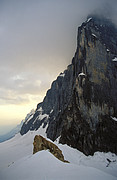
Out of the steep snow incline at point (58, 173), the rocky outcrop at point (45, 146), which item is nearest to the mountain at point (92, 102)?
the rocky outcrop at point (45, 146)

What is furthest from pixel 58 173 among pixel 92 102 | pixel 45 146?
pixel 92 102

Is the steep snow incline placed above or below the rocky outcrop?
above

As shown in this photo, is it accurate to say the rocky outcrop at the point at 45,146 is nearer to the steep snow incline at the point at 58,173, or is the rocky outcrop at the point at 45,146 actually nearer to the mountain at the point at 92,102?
the steep snow incline at the point at 58,173

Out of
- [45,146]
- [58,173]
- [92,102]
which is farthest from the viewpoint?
[92,102]

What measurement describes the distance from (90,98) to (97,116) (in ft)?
20.0

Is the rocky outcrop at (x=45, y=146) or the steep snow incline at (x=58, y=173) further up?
the steep snow incline at (x=58, y=173)

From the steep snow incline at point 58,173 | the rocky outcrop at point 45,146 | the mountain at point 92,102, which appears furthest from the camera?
the mountain at point 92,102

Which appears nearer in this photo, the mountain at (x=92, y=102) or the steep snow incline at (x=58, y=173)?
the steep snow incline at (x=58, y=173)

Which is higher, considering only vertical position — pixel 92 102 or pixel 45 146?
pixel 92 102

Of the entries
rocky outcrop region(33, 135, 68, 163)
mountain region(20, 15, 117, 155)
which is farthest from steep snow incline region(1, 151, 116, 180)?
mountain region(20, 15, 117, 155)

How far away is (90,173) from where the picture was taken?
21.0ft

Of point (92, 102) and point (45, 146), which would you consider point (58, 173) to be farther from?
point (92, 102)

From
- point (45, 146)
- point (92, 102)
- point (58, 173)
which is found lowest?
point (45, 146)

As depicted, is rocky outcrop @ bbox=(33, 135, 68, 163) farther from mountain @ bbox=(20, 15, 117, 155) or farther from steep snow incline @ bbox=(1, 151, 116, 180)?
mountain @ bbox=(20, 15, 117, 155)
